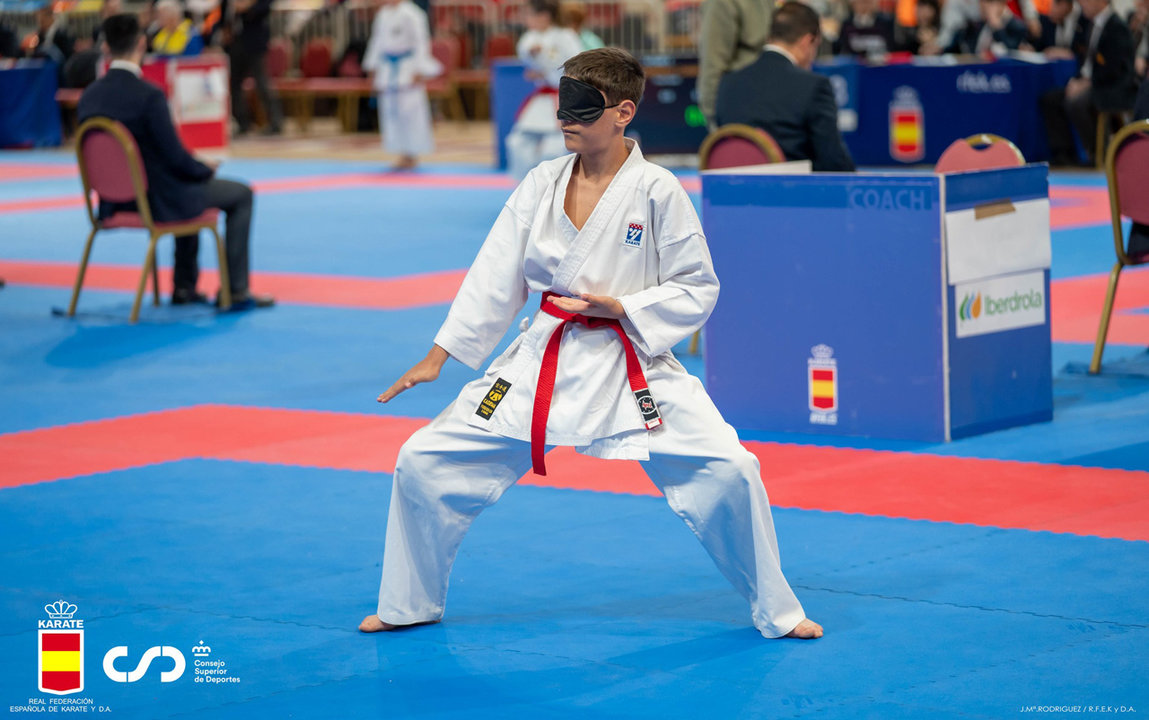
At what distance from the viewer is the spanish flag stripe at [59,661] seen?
12.8ft

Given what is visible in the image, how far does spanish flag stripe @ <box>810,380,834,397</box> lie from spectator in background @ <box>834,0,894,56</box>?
1372 cm

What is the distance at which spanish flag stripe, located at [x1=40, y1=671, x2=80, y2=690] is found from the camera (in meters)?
3.82

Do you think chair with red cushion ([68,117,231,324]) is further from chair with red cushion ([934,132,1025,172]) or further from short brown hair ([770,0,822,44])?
chair with red cushion ([934,132,1025,172])

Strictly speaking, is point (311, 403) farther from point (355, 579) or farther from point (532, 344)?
point (532, 344)

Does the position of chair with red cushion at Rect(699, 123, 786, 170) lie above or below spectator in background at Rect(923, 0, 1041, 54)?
below

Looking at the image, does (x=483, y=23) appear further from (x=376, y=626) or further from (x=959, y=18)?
(x=376, y=626)

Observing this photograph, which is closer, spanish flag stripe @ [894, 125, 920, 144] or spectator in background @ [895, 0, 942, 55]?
spanish flag stripe @ [894, 125, 920, 144]

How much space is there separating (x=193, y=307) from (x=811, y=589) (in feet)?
21.4

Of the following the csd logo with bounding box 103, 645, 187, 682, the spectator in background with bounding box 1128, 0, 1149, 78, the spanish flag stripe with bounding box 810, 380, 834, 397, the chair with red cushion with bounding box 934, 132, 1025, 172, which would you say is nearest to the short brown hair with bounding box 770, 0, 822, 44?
the chair with red cushion with bounding box 934, 132, 1025, 172

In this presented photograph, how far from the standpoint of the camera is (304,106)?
82.0 feet

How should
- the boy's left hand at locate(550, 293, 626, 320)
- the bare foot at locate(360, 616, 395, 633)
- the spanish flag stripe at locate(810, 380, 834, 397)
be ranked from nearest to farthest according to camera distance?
the boy's left hand at locate(550, 293, 626, 320)
the bare foot at locate(360, 616, 395, 633)
the spanish flag stripe at locate(810, 380, 834, 397)

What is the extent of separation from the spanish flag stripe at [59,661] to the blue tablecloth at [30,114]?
21245mm

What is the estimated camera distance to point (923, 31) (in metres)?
18.8

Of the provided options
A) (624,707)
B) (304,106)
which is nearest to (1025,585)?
(624,707)
